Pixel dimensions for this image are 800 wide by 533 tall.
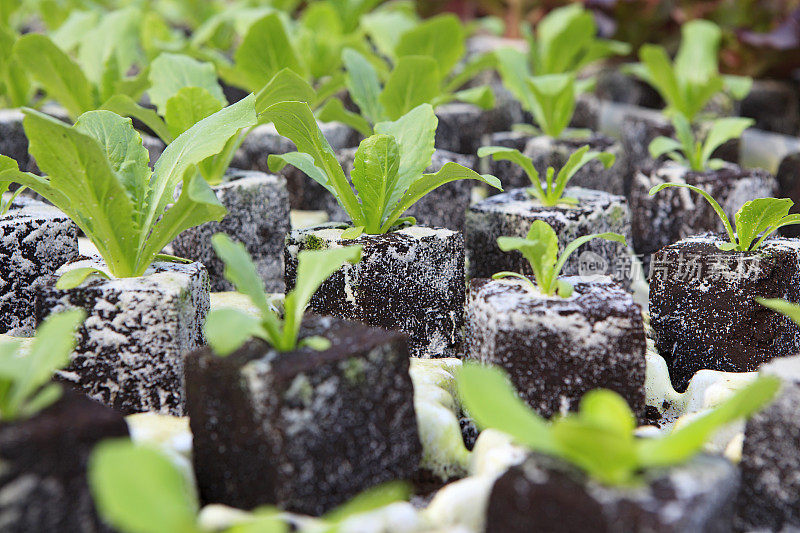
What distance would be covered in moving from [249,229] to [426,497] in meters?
0.64

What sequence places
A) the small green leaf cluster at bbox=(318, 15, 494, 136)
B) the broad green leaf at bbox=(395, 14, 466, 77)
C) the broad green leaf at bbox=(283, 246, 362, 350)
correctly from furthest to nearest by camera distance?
the broad green leaf at bbox=(395, 14, 466, 77), the small green leaf cluster at bbox=(318, 15, 494, 136), the broad green leaf at bbox=(283, 246, 362, 350)

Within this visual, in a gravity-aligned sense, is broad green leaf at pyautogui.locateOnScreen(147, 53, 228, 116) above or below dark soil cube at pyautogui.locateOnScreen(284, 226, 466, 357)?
above

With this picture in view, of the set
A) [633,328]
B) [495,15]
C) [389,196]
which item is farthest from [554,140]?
[495,15]

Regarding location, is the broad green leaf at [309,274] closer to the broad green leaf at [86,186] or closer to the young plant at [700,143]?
the broad green leaf at [86,186]

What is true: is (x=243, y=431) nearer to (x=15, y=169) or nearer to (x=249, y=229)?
(x=15, y=169)

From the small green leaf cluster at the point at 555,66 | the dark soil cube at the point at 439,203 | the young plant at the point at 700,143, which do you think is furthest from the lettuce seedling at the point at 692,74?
the dark soil cube at the point at 439,203

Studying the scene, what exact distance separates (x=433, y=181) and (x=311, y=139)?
0.60ft

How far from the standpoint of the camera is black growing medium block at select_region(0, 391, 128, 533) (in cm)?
63

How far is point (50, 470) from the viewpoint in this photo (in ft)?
2.12

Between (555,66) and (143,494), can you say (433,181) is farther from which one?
(555,66)

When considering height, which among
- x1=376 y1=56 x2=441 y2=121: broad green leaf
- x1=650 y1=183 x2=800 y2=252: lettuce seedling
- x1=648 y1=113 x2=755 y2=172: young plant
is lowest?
x1=650 y1=183 x2=800 y2=252: lettuce seedling

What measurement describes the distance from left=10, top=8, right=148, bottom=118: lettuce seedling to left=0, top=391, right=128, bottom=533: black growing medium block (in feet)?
3.10

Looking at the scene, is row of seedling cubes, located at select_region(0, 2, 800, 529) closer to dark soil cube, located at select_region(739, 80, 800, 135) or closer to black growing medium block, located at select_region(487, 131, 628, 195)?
black growing medium block, located at select_region(487, 131, 628, 195)

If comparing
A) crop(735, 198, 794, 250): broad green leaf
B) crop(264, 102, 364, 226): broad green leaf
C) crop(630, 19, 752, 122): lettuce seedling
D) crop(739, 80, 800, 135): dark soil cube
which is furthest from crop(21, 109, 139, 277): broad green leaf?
crop(739, 80, 800, 135): dark soil cube
